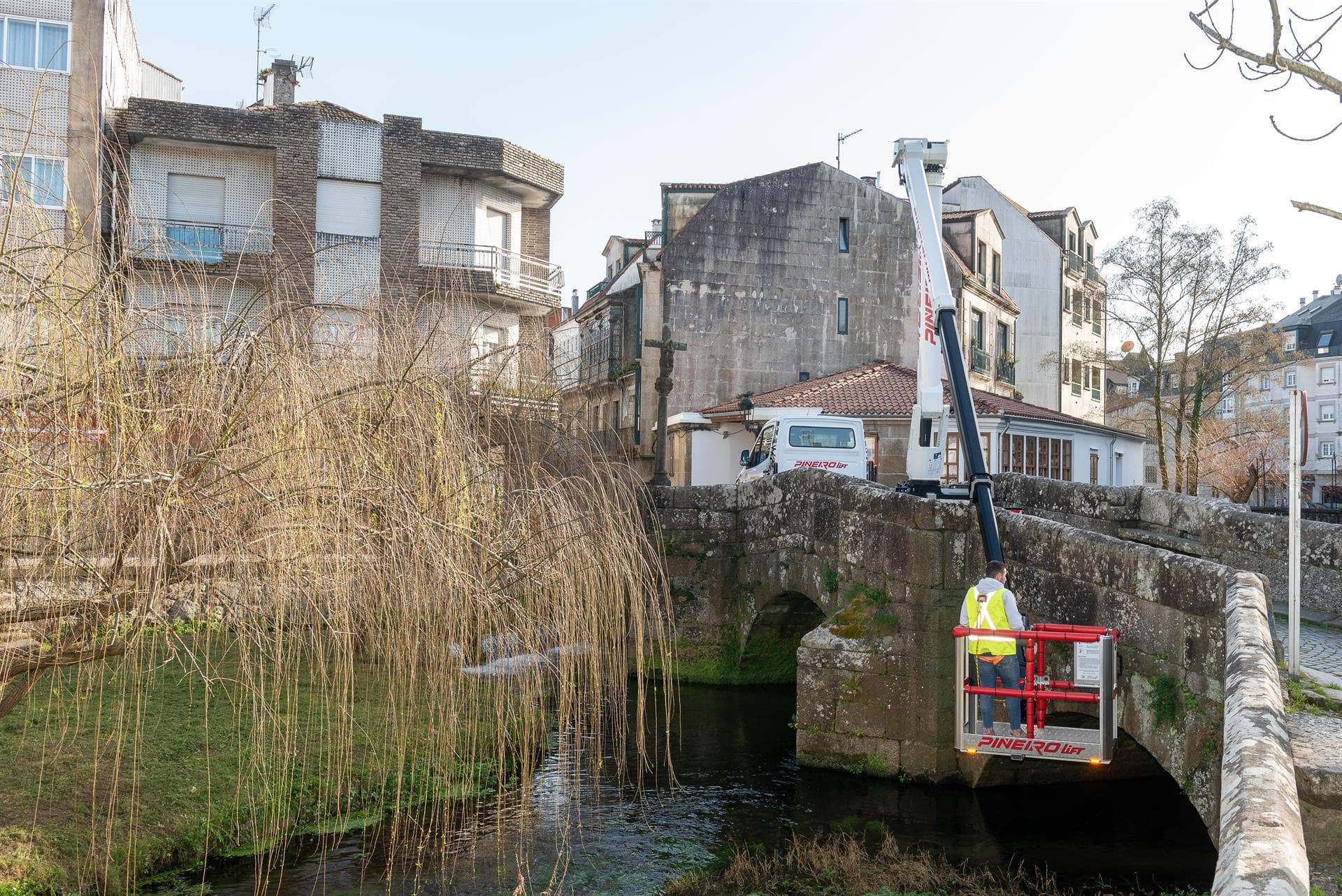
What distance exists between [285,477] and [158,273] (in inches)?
57.2

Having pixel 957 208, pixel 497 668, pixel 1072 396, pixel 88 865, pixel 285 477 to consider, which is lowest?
pixel 88 865

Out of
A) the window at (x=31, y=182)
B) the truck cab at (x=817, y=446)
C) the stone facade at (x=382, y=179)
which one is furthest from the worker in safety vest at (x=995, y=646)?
the stone facade at (x=382, y=179)

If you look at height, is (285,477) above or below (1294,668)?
above

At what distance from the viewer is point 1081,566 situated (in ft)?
29.7

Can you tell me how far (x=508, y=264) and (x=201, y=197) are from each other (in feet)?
20.8

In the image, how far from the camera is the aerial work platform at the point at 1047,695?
25.4 feet

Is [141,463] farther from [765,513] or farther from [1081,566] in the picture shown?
[765,513]

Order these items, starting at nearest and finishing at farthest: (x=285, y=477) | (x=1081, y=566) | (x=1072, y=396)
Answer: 1. (x=285, y=477)
2. (x=1081, y=566)
3. (x=1072, y=396)

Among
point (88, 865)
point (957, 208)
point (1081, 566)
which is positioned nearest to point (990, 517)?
point (1081, 566)

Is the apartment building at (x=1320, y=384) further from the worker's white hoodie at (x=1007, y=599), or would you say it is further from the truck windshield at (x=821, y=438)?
the worker's white hoodie at (x=1007, y=599)

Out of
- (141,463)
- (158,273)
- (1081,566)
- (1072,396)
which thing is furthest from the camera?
(1072,396)

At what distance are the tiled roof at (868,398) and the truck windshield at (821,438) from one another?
5.21 metres

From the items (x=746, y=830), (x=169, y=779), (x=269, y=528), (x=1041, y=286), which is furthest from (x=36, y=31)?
(x=1041, y=286)

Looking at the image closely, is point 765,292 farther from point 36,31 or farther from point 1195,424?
point 36,31
